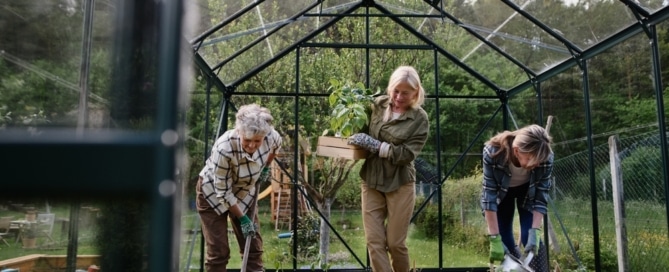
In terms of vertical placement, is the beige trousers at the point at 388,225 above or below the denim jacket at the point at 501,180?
below

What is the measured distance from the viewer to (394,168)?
321 cm

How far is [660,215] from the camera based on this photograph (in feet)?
10.7

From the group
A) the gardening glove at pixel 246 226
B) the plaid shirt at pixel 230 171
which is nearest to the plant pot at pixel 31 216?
the plaid shirt at pixel 230 171

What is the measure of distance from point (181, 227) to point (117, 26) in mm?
180

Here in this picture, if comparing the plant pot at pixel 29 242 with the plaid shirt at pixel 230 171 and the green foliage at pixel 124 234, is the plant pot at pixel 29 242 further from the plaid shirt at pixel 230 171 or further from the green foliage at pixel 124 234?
the plaid shirt at pixel 230 171

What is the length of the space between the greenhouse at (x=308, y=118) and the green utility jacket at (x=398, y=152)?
11 centimetres

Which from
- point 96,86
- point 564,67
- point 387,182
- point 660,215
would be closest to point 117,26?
point 96,86

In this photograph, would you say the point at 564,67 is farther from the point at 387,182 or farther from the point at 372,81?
the point at 372,81

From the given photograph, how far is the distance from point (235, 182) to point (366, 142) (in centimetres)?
85

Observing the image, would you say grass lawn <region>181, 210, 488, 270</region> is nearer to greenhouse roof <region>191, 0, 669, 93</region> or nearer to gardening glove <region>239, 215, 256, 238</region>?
greenhouse roof <region>191, 0, 669, 93</region>

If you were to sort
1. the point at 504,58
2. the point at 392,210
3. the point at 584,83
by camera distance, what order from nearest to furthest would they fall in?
the point at 392,210, the point at 584,83, the point at 504,58

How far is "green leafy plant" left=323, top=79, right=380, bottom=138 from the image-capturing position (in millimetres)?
3287

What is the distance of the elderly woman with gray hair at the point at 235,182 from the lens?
2.81m

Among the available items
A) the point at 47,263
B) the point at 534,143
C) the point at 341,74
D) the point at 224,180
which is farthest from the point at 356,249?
the point at 47,263
